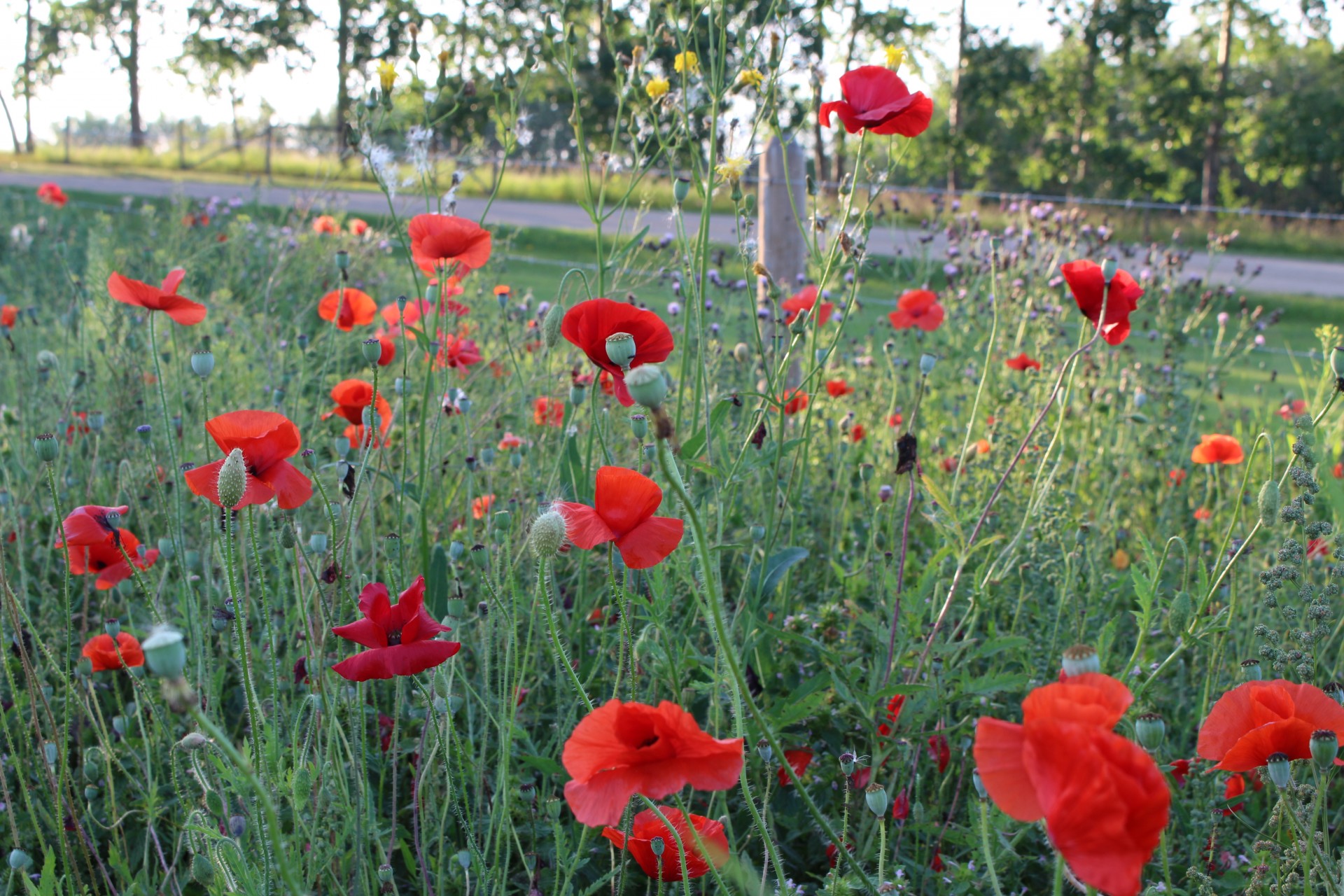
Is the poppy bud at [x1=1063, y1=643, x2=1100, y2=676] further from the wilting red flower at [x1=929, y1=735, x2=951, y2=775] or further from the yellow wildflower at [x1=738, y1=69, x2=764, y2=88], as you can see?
the yellow wildflower at [x1=738, y1=69, x2=764, y2=88]

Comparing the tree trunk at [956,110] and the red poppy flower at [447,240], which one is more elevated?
the tree trunk at [956,110]

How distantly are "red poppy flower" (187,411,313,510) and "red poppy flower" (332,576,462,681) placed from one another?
0.19 m

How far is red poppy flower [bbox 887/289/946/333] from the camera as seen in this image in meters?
2.42

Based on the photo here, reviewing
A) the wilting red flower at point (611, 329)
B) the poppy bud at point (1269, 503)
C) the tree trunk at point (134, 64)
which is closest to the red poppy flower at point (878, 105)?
the wilting red flower at point (611, 329)

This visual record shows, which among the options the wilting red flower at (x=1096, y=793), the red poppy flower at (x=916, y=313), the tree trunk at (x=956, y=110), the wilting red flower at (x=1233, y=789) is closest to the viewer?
the wilting red flower at (x=1096, y=793)

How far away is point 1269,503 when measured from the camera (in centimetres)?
109

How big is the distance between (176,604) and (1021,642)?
4.39ft

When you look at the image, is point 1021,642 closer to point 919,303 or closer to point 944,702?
point 944,702

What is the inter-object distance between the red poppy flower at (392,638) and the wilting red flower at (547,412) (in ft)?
3.28

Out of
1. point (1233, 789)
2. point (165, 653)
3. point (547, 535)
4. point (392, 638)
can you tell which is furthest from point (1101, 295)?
point (165, 653)

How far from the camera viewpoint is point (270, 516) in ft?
5.35

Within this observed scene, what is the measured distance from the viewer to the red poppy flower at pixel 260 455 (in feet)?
3.55

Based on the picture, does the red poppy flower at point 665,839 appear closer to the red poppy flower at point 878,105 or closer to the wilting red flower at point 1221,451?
the red poppy flower at point 878,105

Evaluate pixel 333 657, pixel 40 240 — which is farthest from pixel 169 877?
pixel 40 240
